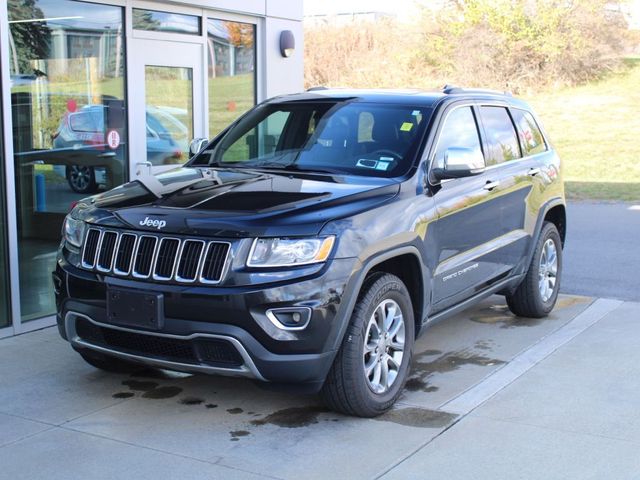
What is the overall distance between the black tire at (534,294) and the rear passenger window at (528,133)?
0.66m

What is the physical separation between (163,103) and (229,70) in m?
1.19

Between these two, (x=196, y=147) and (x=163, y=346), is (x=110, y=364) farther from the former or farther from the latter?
(x=196, y=147)

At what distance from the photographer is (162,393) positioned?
5.64m

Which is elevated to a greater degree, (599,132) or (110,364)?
(599,132)

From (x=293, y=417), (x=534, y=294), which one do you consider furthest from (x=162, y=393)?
(x=534, y=294)

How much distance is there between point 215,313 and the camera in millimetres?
4656

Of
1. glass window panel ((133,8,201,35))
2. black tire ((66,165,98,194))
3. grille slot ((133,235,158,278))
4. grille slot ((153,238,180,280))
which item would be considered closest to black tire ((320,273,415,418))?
grille slot ((153,238,180,280))

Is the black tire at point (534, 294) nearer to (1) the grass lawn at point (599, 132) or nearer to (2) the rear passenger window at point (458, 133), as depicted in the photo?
(2) the rear passenger window at point (458, 133)

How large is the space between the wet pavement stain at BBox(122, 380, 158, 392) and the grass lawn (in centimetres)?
1211

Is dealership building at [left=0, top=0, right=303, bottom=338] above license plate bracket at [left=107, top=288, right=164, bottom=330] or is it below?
above

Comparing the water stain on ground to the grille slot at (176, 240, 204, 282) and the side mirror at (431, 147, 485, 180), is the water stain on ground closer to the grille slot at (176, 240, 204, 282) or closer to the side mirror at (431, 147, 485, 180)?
the side mirror at (431, 147, 485, 180)

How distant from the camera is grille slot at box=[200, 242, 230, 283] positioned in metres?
4.70

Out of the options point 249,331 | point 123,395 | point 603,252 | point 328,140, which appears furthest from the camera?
point 603,252

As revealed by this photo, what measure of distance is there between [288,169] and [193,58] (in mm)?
3516
